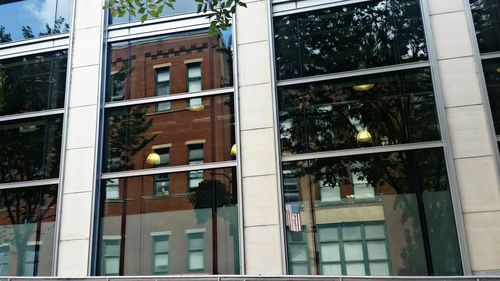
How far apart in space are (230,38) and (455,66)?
5.40 m

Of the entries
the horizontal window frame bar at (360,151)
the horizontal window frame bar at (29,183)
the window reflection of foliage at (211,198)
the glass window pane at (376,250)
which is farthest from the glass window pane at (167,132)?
the glass window pane at (376,250)

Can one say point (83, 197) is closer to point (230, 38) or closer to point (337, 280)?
point (230, 38)

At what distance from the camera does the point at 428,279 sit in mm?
8828

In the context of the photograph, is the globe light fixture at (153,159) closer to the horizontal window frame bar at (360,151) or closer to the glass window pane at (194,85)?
the glass window pane at (194,85)

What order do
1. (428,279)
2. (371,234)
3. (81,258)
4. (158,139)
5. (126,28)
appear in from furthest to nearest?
(126,28)
(158,139)
(81,258)
(371,234)
(428,279)

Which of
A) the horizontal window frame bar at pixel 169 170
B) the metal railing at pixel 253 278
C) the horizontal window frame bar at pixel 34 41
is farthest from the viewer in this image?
the horizontal window frame bar at pixel 34 41

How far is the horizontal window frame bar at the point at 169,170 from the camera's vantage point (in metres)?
11.2

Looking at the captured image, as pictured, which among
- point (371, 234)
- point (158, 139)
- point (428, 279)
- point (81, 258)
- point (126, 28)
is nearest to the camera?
point (428, 279)

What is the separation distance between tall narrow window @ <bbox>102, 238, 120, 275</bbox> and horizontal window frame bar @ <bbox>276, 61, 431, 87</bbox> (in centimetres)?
553

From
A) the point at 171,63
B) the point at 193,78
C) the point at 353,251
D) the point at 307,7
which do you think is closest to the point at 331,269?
the point at 353,251

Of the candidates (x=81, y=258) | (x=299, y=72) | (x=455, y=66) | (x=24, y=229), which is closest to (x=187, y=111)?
(x=299, y=72)

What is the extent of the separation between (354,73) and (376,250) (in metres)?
4.10

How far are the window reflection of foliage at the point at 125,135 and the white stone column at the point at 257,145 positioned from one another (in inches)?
104

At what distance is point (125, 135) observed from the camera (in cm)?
1209
